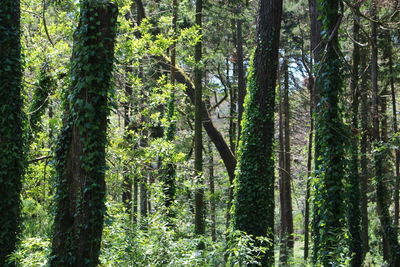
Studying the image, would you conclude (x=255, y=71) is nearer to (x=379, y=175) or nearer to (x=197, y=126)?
(x=197, y=126)

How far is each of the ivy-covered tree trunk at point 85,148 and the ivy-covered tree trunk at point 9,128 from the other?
2.60 m

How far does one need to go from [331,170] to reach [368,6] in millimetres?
8161

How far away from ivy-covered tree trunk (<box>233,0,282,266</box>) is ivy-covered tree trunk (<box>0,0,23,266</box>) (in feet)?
16.6

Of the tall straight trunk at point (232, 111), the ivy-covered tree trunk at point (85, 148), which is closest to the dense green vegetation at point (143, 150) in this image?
the ivy-covered tree trunk at point (85, 148)

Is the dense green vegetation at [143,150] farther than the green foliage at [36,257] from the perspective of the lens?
No

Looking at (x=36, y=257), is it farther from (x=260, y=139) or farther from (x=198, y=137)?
(x=198, y=137)

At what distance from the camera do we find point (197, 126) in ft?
37.5

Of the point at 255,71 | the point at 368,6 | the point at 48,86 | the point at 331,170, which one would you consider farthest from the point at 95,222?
the point at 368,6

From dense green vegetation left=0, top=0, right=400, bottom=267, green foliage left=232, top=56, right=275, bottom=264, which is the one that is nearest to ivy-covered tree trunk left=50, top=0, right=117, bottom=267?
dense green vegetation left=0, top=0, right=400, bottom=267

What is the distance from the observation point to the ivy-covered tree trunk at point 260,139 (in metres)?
9.55

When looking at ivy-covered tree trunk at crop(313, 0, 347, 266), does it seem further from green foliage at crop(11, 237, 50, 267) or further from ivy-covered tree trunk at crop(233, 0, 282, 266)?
green foliage at crop(11, 237, 50, 267)

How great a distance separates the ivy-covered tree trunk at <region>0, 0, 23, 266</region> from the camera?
820 centimetres

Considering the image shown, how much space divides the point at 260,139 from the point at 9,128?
5733 mm

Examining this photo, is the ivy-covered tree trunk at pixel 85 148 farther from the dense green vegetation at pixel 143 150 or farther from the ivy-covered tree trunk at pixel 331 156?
the ivy-covered tree trunk at pixel 331 156
